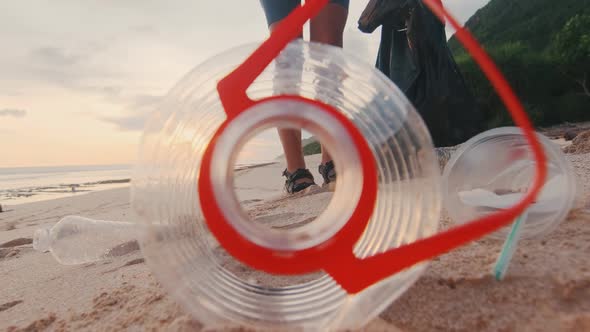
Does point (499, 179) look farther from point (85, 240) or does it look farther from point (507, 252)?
point (85, 240)

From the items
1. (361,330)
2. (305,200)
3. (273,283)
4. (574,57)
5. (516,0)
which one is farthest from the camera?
(516,0)

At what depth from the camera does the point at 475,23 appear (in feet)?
69.5

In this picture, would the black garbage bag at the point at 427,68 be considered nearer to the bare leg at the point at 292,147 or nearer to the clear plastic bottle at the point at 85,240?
the bare leg at the point at 292,147

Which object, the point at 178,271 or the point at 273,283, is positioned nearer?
the point at 178,271

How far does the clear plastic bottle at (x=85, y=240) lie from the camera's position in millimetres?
1966

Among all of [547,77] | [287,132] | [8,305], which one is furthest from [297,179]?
[547,77]

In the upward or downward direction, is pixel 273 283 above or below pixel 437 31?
below

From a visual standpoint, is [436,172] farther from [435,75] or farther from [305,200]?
[435,75]

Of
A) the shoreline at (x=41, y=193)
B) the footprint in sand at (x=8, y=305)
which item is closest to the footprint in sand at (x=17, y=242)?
the footprint in sand at (x=8, y=305)

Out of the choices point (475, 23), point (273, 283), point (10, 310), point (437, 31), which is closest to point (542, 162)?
point (273, 283)

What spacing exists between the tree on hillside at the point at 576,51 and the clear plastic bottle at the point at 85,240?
13.2m

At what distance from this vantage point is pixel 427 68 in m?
2.51

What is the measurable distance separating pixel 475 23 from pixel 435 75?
70.7 ft

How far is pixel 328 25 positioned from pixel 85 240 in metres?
1.88
